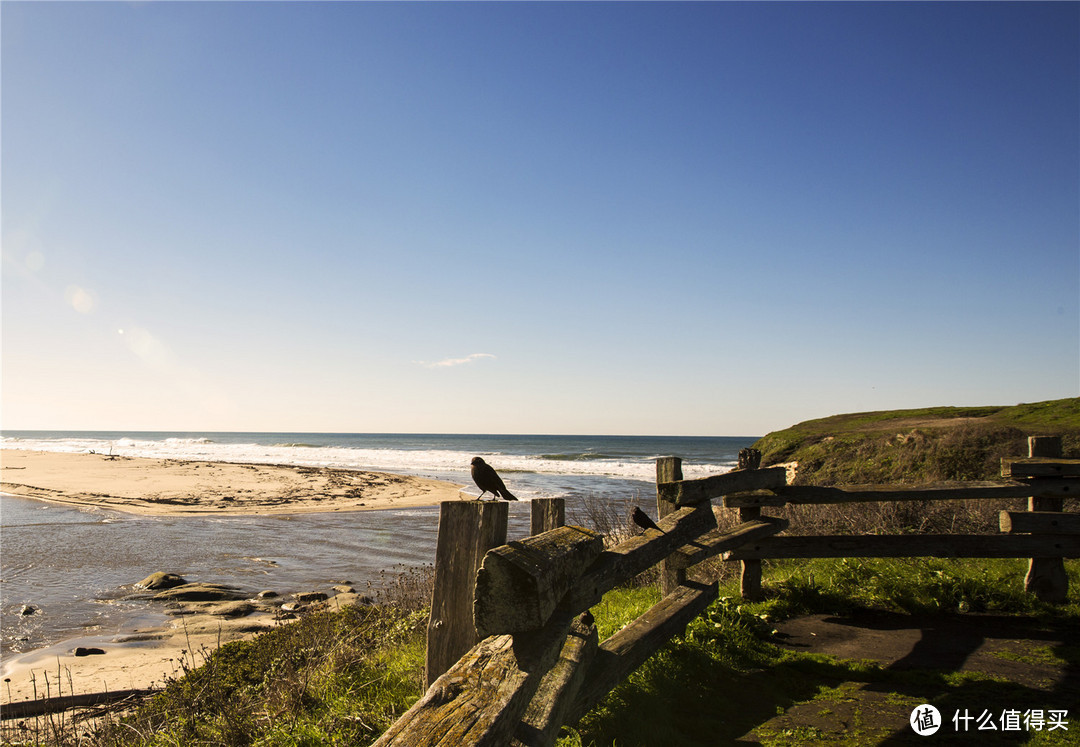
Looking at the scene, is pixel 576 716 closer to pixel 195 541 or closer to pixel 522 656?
pixel 522 656

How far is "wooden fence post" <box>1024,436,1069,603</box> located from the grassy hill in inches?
A: 215

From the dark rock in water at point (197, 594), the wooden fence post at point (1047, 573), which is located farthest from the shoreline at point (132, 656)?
the wooden fence post at point (1047, 573)

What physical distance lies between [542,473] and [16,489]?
955 inches

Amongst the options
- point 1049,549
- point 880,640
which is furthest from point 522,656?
point 1049,549

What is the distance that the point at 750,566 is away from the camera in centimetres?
656

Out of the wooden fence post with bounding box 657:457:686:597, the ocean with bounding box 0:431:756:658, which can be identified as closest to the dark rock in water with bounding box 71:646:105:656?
the ocean with bounding box 0:431:756:658

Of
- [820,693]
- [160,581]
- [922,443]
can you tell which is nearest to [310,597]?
[160,581]

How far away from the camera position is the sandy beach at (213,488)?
19.7 metres

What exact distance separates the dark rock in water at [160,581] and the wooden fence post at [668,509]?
27.8 feet

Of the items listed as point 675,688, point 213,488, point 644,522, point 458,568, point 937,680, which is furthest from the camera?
point 213,488

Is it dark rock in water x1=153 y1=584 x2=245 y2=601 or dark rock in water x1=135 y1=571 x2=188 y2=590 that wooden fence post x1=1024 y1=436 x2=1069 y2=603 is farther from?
dark rock in water x1=135 y1=571 x2=188 y2=590

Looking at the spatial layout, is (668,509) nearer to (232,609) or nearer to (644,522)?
(644,522)

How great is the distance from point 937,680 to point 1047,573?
10.4 feet

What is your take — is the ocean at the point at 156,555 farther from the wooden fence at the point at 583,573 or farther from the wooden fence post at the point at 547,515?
the wooden fence post at the point at 547,515
